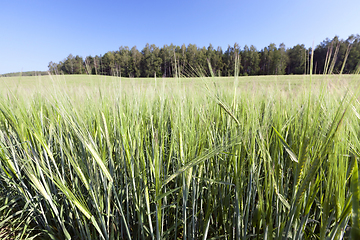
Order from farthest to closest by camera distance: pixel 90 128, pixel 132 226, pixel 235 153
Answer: pixel 132 226
pixel 90 128
pixel 235 153

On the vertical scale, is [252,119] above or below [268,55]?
below

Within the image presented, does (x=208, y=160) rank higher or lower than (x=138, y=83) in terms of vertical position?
lower

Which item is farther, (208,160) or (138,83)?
(138,83)

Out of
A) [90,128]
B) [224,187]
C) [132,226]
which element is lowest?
[132,226]

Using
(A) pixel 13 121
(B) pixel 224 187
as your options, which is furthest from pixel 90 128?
(B) pixel 224 187

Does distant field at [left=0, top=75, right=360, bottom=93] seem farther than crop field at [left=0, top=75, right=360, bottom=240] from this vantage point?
Yes

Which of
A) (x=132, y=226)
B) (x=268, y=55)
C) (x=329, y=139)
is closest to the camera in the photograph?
(x=329, y=139)

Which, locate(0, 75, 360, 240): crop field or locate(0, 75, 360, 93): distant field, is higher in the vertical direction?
locate(0, 75, 360, 93): distant field

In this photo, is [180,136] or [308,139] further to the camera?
[180,136]

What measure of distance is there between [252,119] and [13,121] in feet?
3.24

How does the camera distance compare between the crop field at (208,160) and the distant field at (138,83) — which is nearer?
the crop field at (208,160)

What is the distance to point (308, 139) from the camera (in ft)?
1.27

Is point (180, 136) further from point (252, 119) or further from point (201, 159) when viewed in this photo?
point (252, 119)

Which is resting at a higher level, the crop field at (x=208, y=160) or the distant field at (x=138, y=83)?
the distant field at (x=138, y=83)
